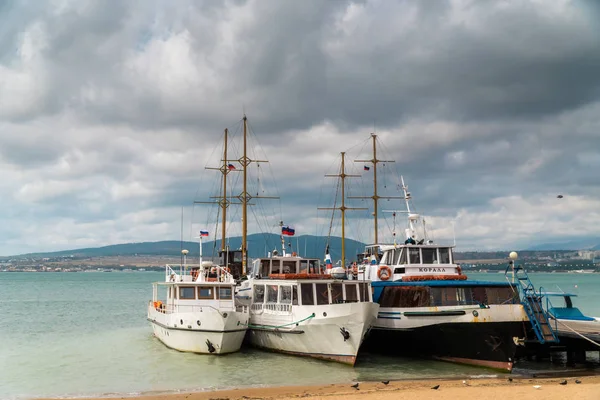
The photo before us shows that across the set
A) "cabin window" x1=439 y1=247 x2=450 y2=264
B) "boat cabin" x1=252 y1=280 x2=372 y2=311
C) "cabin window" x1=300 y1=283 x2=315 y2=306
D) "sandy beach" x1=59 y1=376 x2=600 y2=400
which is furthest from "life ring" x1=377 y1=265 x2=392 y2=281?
"sandy beach" x1=59 y1=376 x2=600 y2=400

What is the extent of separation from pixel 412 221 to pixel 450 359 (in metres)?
8.99

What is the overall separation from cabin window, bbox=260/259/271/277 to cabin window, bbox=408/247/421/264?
26.4 feet

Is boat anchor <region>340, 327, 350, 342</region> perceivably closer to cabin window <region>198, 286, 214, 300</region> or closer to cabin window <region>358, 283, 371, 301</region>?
cabin window <region>358, 283, 371, 301</region>

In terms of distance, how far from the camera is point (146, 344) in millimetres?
36250

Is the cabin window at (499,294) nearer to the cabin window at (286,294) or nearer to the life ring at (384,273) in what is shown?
the life ring at (384,273)

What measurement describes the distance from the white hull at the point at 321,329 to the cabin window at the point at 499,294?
17.7 feet

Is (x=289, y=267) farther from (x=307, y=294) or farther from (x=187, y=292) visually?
(x=187, y=292)

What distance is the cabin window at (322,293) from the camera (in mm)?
29188

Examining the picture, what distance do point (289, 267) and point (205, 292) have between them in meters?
5.50

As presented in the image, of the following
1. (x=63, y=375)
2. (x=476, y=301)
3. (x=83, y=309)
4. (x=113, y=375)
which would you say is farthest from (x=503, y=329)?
(x=83, y=309)

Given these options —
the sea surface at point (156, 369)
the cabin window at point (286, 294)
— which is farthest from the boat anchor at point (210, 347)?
the cabin window at point (286, 294)

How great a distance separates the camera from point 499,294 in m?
28.1

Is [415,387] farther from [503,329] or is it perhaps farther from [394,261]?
[394,261]

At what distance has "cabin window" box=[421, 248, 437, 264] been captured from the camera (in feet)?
107
